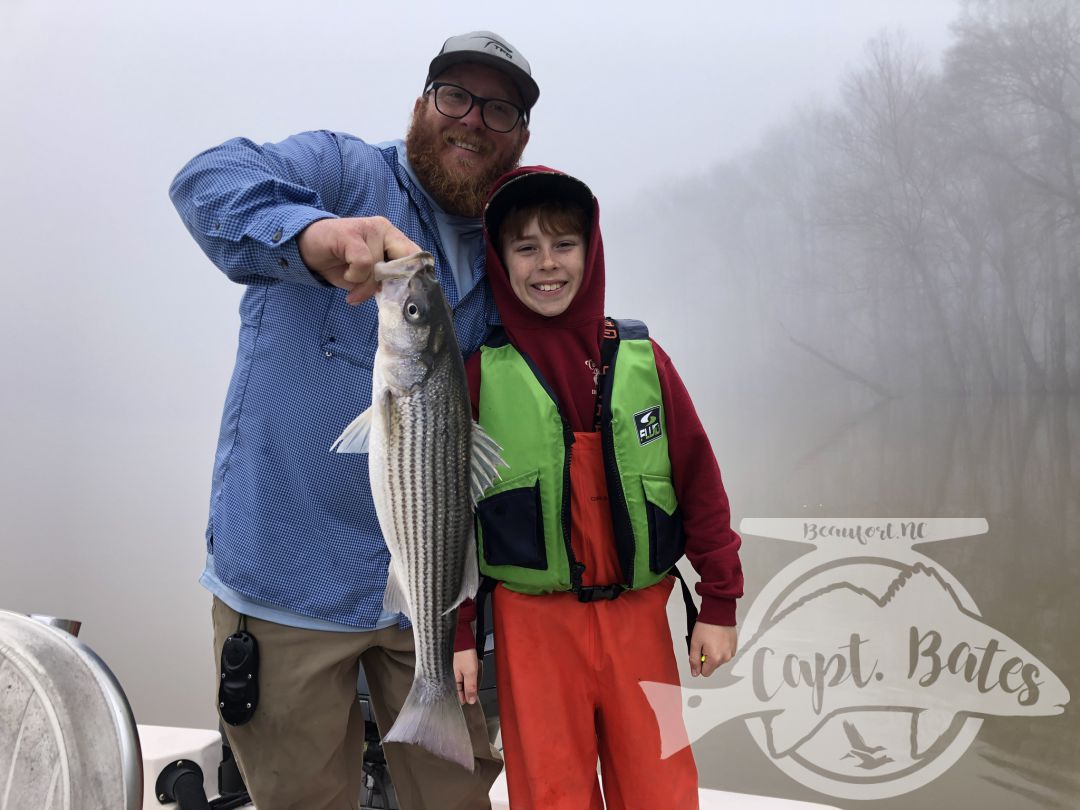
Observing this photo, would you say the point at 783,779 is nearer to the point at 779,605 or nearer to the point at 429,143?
the point at 779,605

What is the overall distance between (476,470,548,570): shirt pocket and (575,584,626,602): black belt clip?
0.11 metres

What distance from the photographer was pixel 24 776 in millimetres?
849

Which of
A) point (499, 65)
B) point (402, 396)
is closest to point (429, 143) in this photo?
point (499, 65)

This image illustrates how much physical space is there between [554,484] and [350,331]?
1.91ft

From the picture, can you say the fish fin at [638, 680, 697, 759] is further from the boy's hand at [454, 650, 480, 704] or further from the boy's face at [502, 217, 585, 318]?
the boy's face at [502, 217, 585, 318]

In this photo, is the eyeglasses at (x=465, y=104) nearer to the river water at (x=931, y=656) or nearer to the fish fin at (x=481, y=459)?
the fish fin at (x=481, y=459)

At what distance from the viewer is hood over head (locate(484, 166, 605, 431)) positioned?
159 cm

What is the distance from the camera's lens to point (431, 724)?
128 cm

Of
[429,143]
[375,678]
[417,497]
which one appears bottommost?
[375,678]

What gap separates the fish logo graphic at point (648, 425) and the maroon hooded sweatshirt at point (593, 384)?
38 mm

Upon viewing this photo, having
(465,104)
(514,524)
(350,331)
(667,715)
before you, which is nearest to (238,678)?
(514,524)

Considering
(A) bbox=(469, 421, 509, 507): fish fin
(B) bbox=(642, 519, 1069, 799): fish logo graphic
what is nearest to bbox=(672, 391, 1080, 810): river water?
(B) bbox=(642, 519, 1069, 799): fish logo graphic

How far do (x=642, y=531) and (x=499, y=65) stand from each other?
116 centimetres

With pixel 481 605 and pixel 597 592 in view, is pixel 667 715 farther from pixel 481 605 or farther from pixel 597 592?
pixel 481 605
